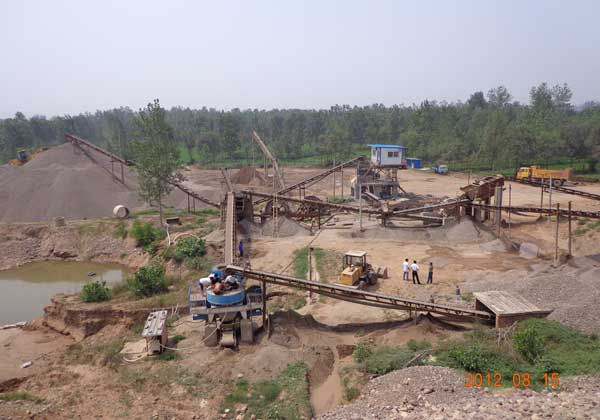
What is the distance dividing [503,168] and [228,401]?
183ft

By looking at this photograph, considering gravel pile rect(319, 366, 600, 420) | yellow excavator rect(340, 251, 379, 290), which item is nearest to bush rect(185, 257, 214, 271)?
yellow excavator rect(340, 251, 379, 290)

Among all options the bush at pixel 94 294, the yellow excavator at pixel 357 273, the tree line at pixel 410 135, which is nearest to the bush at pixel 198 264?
the bush at pixel 94 294

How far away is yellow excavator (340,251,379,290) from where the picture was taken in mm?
20062

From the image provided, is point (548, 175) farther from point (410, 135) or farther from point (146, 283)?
A: point (146, 283)

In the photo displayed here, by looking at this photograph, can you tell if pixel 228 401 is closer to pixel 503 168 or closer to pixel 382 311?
pixel 382 311

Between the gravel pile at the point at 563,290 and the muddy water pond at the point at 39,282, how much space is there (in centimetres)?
2252

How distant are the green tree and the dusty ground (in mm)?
5039

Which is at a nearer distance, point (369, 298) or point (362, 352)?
point (362, 352)

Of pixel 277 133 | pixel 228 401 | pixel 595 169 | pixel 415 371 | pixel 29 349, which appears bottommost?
pixel 29 349

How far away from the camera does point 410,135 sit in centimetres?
7519

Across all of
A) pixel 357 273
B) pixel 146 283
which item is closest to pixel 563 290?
pixel 357 273

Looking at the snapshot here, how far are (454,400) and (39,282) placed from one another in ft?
92.2

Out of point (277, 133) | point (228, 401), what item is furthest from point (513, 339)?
point (277, 133)

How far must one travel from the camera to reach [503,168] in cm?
5894
